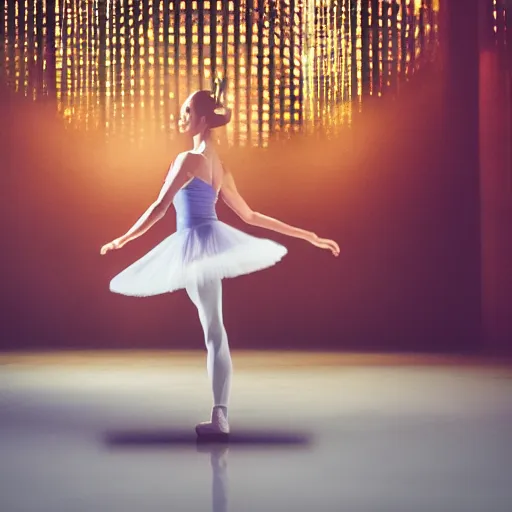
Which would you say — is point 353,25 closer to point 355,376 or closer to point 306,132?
point 306,132

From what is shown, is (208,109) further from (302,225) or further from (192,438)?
(302,225)

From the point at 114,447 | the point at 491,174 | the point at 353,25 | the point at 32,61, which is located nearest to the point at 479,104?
the point at 491,174

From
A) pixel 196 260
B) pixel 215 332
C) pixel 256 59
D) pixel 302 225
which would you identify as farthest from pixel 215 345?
pixel 256 59

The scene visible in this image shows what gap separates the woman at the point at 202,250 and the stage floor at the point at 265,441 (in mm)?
276

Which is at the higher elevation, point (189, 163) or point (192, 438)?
point (189, 163)

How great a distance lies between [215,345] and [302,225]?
→ 369 cm

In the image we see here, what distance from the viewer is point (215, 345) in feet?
10.7

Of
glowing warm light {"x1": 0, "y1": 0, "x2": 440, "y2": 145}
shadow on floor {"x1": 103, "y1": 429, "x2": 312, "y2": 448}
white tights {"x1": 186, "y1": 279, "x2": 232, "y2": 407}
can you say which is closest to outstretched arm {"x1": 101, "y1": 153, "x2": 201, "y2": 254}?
white tights {"x1": 186, "y1": 279, "x2": 232, "y2": 407}

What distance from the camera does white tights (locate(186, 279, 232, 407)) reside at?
127 inches

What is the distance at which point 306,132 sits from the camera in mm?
6852

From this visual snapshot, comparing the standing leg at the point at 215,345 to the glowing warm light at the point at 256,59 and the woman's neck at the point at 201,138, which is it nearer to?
the woman's neck at the point at 201,138

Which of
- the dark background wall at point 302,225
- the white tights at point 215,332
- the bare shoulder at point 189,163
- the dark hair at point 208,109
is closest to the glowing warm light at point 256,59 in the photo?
the dark background wall at point 302,225

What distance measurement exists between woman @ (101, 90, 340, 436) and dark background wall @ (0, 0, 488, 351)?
3.43 metres

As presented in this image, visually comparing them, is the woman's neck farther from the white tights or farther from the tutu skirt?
the white tights
